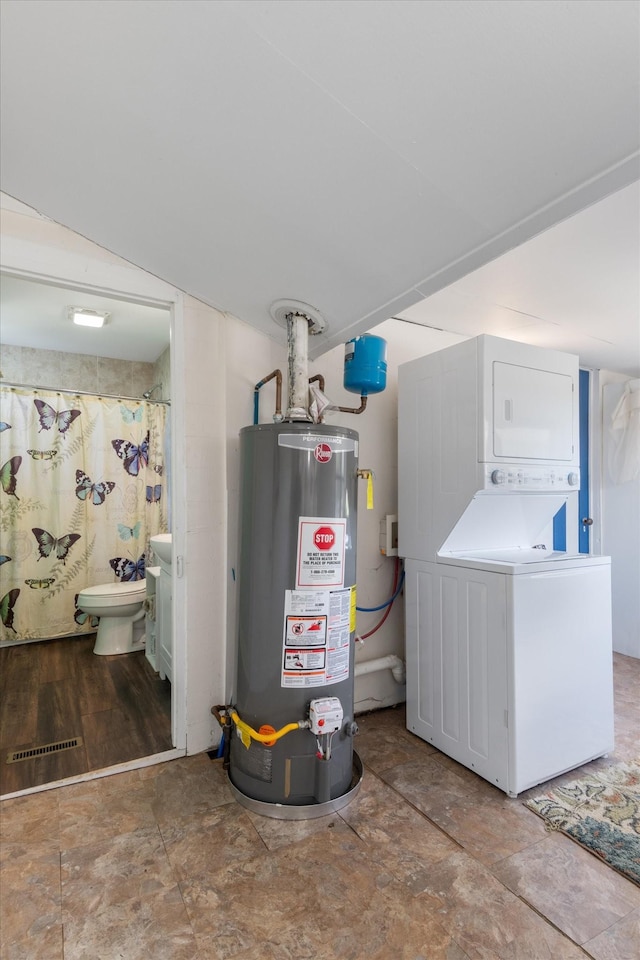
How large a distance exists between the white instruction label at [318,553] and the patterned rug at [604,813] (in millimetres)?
1124

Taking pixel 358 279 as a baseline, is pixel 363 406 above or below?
below

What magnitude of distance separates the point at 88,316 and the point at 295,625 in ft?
8.09

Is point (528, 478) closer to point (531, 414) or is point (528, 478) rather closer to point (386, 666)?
point (531, 414)

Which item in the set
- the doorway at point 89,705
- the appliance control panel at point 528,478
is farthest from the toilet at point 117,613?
the appliance control panel at point 528,478

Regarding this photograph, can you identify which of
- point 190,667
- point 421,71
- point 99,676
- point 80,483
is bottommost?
point 99,676

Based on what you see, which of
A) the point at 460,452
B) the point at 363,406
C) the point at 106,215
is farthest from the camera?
the point at 363,406

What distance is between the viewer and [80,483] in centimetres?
373

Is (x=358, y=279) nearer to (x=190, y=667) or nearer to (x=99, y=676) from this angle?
(x=190, y=667)

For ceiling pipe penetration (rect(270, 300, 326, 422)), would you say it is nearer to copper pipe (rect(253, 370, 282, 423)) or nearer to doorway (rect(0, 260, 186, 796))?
copper pipe (rect(253, 370, 282, 423))

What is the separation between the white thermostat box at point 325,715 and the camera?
1.66m

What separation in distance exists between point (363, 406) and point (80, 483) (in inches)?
99.9

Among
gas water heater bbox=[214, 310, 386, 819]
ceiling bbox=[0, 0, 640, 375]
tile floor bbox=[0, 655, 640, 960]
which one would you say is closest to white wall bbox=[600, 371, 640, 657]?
ceiling bbox=[0, 0, 640, 375]

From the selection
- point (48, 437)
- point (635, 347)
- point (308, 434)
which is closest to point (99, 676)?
point (48, 437)

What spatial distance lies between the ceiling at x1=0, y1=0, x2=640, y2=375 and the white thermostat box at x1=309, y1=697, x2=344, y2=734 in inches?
57.9
